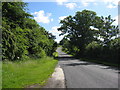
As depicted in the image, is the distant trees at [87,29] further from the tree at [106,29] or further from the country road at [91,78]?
the country road at [91,78]

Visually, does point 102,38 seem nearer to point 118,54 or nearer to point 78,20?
point 78,20

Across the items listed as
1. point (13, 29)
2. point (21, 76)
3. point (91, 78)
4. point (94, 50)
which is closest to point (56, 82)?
point (21, 76)

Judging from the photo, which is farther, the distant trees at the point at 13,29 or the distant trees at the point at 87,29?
the distant trees at the point at 87,29

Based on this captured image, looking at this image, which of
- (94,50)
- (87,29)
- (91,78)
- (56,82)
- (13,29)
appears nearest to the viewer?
(56,82)

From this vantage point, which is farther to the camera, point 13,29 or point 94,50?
point 94,50

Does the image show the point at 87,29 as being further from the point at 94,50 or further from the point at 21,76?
the point at 21,76

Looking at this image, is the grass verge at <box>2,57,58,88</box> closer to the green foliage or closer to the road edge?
the road edge

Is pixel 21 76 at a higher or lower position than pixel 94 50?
lower

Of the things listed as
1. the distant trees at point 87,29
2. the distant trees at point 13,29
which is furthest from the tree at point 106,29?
the distant trees at point 13,29

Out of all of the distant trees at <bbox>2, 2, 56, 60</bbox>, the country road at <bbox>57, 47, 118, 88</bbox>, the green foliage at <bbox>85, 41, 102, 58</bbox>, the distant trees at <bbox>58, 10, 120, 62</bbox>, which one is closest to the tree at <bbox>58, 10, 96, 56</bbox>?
the distant trees at <bbox>58, 10, 120, 62</bbox>

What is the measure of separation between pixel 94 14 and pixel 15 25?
39.6 meters

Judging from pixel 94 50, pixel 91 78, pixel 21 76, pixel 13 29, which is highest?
pixel 13 29

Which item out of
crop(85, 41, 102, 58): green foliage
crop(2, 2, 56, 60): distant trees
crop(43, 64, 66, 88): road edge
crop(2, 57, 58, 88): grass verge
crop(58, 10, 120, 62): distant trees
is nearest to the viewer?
crop(43, 64, 66, 88): road edge

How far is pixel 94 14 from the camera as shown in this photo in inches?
2078
